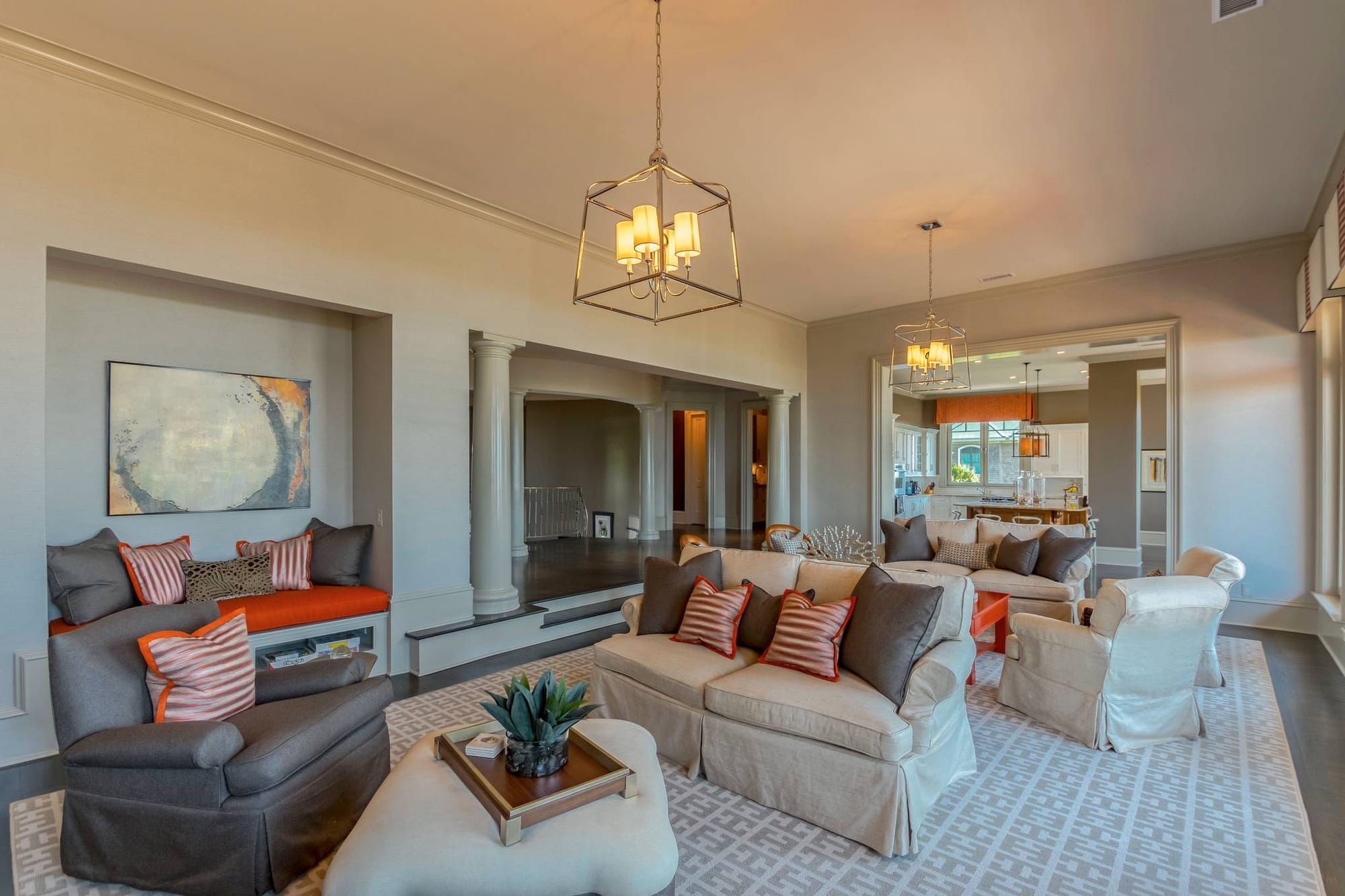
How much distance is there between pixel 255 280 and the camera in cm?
379

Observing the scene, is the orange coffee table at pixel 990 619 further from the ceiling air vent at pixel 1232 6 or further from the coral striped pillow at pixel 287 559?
the coral striped pillow at pixel 287 559

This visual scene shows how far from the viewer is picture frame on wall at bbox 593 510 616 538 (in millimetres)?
11094

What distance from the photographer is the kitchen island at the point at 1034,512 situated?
8484 mm

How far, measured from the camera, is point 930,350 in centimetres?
548

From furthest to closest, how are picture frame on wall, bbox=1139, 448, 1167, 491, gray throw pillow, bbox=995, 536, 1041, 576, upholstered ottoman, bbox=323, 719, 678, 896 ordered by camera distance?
picture frame on wall, bbox=1139, 448, 1167, 491 → gray throw pillow, bbox=995, 536, 1041, 576 → upholstered ottoman, bbox=323, 719, 678, 896

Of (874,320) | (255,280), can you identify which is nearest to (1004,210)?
(874,320)

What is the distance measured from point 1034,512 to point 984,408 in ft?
14.8

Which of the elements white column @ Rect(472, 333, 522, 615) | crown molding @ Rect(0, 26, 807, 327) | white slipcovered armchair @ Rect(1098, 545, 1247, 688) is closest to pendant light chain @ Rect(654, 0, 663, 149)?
crown molding @ Rect(0, 26, 807, 327)

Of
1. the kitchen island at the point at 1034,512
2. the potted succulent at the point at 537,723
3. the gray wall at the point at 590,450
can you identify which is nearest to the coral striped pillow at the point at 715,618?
the potted succulent at the point at 537,723

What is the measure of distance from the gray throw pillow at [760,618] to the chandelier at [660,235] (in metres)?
1.54

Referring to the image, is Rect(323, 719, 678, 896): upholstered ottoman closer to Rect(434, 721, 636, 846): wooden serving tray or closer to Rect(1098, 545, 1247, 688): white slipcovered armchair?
Rect(434, 721, 636, 846): wooden serving tray

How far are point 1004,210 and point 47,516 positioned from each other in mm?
6478

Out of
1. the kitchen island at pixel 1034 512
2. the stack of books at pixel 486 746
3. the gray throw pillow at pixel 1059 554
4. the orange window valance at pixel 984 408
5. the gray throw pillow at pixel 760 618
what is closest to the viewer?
the stack of books at pixel 486 746

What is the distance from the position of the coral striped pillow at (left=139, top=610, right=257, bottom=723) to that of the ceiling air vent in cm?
482
